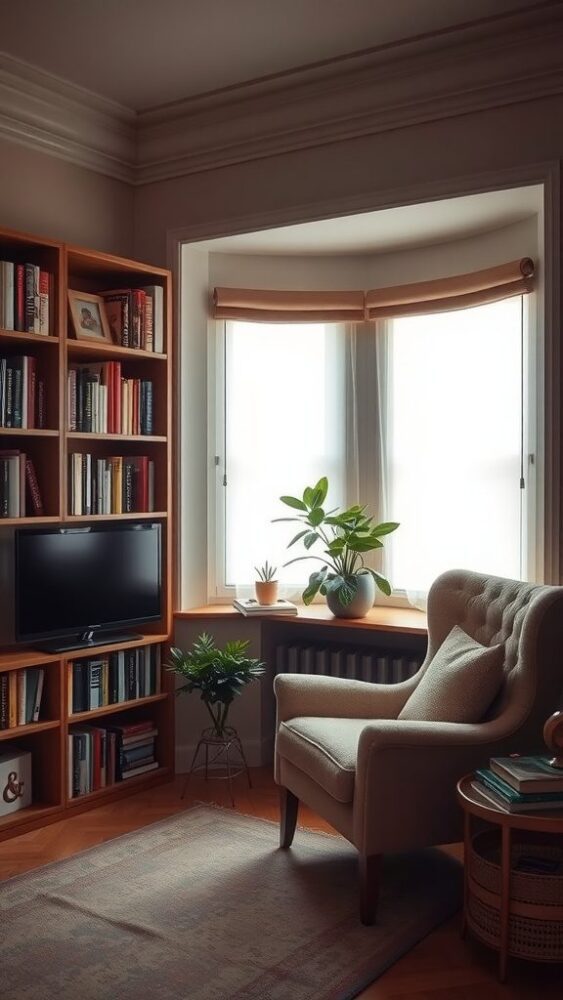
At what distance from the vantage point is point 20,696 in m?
3.57

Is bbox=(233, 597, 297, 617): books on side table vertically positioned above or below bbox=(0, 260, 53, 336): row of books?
below

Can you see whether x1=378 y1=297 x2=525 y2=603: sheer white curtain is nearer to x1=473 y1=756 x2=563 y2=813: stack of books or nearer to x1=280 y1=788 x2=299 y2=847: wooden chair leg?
x1=280 y1=788 x2=299 y2=847: wooden chair leg

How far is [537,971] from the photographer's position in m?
2.52

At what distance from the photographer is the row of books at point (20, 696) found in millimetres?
3500

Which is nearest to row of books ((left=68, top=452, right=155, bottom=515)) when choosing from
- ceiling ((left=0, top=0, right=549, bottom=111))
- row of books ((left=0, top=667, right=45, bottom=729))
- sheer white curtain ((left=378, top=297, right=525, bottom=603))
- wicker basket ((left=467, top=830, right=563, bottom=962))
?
row of books ((left=0, top=667, right=45, bottom=729))

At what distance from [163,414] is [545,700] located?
2.10 meters

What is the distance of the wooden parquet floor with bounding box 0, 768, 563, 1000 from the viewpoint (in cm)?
243

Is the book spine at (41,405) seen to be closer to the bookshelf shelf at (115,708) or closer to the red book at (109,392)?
the red book at (109,392)

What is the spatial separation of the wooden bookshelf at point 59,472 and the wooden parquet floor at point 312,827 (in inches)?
3.9

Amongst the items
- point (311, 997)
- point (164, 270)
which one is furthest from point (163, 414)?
point (311, 997)

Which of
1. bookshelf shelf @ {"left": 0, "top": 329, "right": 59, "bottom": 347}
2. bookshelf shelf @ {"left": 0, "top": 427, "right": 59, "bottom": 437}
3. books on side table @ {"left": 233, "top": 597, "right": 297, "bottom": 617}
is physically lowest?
books on side table @ {"left": 233, "top": 597, "right": 297, "bottom": 617}

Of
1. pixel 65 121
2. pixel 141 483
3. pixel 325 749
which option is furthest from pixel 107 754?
pixel 65 121

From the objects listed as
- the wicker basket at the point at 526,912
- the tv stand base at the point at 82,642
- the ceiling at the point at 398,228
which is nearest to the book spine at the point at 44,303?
the ceiling at the point at 398,228

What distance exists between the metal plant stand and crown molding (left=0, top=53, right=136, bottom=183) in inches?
103
